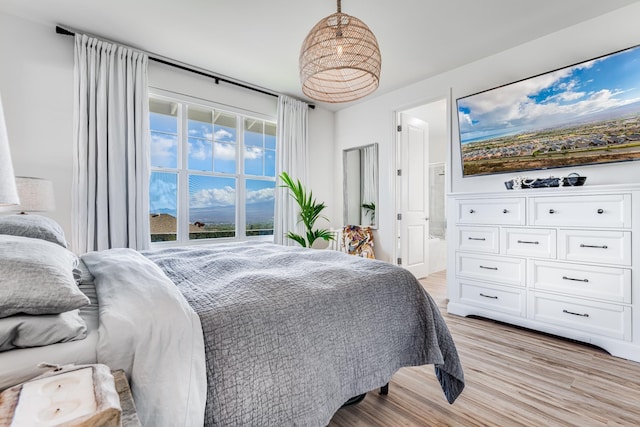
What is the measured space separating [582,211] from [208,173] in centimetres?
360

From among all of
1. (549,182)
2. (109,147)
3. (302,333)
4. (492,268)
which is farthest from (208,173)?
(549,182)

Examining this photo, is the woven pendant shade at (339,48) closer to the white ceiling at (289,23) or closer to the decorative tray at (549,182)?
the white ceiling at (289,23)

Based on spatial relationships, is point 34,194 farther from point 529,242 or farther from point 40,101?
point 529,242

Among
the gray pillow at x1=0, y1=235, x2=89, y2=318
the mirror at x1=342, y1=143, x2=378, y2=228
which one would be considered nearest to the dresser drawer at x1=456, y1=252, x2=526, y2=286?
the mirror at x1=342, y1=143, x2=378, y2=228

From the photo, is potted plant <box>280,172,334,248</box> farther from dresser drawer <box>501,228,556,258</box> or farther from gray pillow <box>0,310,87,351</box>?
gray pillow <box>0,310,87,351</box>

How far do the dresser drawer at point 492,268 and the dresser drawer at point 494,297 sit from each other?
72 millimetres

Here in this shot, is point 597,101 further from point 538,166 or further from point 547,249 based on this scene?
point 547,249

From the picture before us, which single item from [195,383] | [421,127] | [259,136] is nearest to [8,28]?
[259,136]

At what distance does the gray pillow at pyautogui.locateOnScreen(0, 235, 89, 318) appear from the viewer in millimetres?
721

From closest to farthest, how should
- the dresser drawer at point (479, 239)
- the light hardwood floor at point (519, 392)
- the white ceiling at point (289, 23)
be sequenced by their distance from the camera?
the light hardwood floor at point (519, 392) < the white ceiling at point (289, 23) < the dresser drawer at point (479, 239)

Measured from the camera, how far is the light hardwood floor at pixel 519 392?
4.99ft

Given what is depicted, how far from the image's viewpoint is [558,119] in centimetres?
256

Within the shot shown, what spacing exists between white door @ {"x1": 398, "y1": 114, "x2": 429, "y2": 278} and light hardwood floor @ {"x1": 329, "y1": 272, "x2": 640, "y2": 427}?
6.27 feet

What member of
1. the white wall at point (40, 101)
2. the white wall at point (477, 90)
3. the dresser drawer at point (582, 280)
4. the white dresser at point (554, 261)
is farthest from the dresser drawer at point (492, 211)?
the white wall at point (40, 101)
